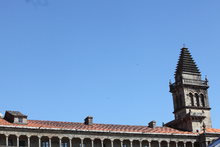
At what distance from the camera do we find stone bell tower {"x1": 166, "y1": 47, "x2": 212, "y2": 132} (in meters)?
84.7

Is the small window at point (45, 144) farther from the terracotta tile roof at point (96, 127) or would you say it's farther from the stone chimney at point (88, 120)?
the stone chimney at point (88, 120)

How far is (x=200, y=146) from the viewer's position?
3164 inches

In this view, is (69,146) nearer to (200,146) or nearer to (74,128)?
(74,128)

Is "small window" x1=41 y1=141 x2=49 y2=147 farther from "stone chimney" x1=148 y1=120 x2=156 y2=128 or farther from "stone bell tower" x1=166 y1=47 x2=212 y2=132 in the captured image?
"stone bell tower" x1=166 y1=47 x2=212 y2=132

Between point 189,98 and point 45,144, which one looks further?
point 189,98

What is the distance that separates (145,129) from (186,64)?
18.4 meters

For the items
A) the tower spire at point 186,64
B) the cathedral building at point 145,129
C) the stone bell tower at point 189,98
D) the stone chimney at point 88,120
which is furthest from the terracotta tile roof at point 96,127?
the tower spire at point 186,64

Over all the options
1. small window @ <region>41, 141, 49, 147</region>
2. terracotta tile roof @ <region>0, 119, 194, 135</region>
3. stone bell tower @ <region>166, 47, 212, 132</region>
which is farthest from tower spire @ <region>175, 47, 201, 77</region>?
small window @ <region>41, 141, 49, 147</region>

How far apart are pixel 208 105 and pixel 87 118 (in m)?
25.4

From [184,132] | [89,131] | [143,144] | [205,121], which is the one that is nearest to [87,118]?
[89,131]

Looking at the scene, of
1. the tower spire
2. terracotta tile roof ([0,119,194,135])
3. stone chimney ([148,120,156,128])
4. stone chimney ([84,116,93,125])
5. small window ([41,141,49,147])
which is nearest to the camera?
small window ([41,141,49,147])

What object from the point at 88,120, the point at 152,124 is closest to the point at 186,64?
the point at 152,124

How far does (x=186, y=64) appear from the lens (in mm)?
91438

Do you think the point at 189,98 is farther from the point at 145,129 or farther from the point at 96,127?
the point at 96,127
